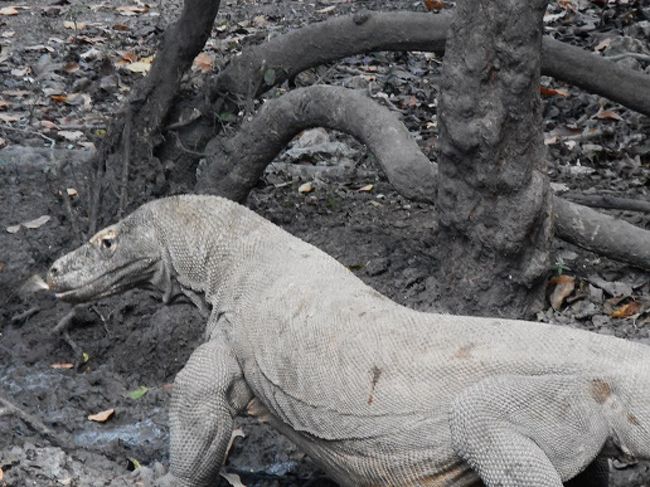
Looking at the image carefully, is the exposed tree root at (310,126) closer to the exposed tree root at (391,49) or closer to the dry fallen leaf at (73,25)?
the exposed tree root at (391,49)

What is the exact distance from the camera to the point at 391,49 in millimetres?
6555

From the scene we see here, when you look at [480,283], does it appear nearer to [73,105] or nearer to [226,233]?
[226,233]

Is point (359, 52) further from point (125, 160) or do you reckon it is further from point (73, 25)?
point (73, 25)

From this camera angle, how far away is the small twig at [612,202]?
5848mm

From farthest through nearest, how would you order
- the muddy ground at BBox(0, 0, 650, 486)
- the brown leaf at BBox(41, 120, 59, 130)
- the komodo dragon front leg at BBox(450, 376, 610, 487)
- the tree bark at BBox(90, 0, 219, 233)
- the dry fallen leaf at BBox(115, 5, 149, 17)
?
the dry fallen leaf at BBox(115, 5, 149, 17) → the brown leaf at BBox(41, 120, 59, 130) → the tree bark at BBox(90, 0, 219, 233) → the muddy ground at BBox(0, 0, 650, 486) → the komodo dragon front leg at BBox(450, 376, 610, 487)

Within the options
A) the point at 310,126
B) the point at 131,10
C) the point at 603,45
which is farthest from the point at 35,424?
the point at 131,10

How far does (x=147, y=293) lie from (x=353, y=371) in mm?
2670

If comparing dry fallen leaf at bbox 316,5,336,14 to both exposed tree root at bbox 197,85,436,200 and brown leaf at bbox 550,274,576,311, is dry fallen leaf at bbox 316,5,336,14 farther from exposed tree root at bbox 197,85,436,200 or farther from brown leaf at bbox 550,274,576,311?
brown leaf at bbox 550,274,576,311

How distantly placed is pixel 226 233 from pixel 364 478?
1184mm

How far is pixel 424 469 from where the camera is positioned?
11.9 feet

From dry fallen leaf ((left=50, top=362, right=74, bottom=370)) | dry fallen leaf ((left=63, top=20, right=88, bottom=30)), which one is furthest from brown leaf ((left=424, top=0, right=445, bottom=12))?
dry fallen leaf ((left=50, top=362, right=74, bottom=370))

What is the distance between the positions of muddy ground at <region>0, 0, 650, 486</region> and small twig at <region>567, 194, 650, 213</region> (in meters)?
0.29

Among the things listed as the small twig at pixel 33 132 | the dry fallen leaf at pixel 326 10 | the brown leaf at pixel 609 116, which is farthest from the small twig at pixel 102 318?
the dry fallen leaf at pixel 326 10

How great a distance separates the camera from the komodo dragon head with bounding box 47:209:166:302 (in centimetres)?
464
